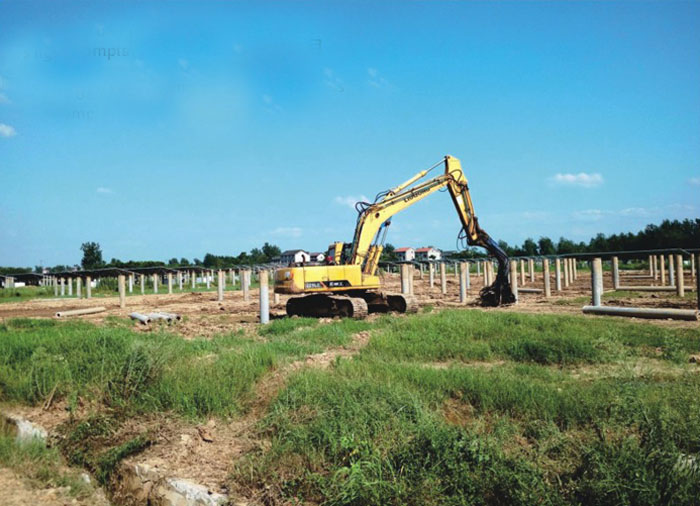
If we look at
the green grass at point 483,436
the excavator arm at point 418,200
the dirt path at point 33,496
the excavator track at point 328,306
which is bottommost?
the dirt path at point 33,496

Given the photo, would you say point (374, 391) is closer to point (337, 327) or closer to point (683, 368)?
point (683, 368)

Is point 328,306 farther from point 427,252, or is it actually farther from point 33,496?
point 427,252

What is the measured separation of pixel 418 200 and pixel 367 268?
3.20 m

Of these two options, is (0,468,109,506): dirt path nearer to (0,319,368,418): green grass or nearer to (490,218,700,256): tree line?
(0,319,368,418): green grass

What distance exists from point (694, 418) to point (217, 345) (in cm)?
794

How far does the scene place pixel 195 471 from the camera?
589 centimetres

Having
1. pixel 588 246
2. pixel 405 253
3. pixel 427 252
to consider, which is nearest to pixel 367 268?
pixel 588 246

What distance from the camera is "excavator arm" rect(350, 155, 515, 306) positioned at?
1758 cm

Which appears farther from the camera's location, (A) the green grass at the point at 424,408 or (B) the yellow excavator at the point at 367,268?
(B) the yellow excavator at the point at 367,268

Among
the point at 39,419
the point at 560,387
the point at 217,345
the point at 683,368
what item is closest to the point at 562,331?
the point at 683,368

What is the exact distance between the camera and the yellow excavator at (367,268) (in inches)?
644

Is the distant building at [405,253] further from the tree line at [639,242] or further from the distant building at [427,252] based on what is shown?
the tree line at [639,242]

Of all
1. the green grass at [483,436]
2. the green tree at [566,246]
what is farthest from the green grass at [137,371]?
the green tree at [566,246]

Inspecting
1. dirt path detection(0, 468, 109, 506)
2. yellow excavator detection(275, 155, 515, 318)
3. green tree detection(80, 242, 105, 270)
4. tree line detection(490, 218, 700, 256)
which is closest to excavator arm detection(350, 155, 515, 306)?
yellow excavator detection(275, 155, 515, 318)
